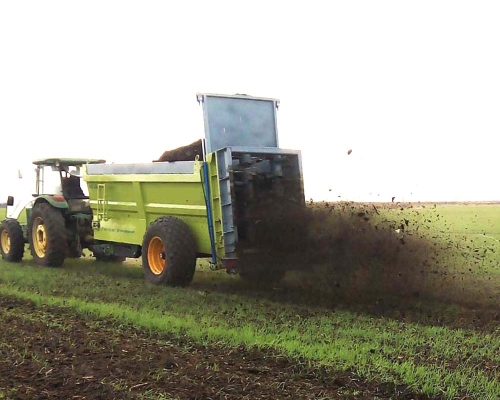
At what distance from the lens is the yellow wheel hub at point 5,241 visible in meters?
13.3

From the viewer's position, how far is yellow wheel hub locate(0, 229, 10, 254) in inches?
525

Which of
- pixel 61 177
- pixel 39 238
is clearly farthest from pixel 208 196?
→ pixel 39 238

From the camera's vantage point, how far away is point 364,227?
8.52 meters

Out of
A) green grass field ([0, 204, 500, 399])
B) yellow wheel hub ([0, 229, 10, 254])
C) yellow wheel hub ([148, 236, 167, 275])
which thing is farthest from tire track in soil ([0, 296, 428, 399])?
yellow wheel hub ([0, 229, 10, 254])

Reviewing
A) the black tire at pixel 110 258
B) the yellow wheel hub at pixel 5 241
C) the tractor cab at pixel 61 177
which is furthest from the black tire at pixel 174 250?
the yellow wheel hub at pixel 5 241

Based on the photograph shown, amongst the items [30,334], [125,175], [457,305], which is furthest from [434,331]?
[125,175]

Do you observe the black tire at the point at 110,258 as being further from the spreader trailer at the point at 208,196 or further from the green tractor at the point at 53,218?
the spreader trailer at the point at 208,196

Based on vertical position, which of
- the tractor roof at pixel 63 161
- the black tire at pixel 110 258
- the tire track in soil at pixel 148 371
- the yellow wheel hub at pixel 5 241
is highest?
the tractor roof at pixel 63 161

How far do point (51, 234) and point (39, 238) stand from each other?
78 centimetres

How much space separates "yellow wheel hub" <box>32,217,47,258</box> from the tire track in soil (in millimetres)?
6016

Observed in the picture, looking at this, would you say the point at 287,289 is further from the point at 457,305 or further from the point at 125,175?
the point at 125,175

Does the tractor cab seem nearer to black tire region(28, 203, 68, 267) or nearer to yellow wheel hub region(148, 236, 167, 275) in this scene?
black tire region(28, 203, 68, 267)

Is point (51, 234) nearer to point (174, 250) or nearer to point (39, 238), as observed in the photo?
point (39, 238)

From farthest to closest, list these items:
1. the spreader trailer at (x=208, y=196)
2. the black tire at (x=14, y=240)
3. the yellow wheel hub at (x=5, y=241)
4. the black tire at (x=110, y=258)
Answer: the black tire at (x=110, y=258), the yellow wheel hub at (x=5, y=241), the black tire at (x=14, y=240), the spreader trailer at (x=208, y=196)
